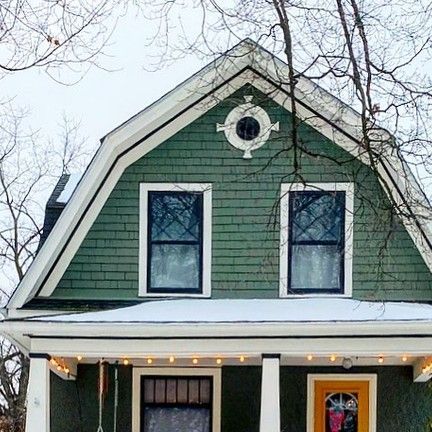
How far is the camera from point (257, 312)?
25.8 ft

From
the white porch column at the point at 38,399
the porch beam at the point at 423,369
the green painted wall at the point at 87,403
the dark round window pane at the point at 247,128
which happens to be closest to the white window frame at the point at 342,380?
the porch beam at the point at 423,369

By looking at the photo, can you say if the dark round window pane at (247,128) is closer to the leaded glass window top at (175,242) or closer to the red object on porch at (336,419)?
the leaded glass window top at (175,242)

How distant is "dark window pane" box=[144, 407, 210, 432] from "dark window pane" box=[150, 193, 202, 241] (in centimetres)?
202

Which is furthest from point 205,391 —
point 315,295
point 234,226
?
point 234,226

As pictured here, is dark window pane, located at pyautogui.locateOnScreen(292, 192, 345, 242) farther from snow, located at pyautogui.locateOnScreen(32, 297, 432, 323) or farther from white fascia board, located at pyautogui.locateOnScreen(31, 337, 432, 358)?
white fascia board, located at pyautogui.locateOnScreen(31, 337, 432, 358)

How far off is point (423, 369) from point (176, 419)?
113 inches

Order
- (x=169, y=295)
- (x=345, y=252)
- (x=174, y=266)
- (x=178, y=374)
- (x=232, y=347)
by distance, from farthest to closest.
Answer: (x=178, y=374) → (x=174, y=266) → (x=169, y=295) → (x=345, y=252) → (x=232, y=347)

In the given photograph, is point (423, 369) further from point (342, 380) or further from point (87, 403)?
point (87, 403)

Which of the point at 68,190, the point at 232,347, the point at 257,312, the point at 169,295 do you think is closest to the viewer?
the point at 232,347

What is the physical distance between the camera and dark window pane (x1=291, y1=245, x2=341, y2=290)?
865 centimetres

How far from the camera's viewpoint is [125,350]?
7723 millimetres

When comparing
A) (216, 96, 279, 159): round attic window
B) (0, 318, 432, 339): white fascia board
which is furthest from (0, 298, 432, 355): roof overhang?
(216, 96, 279, 159): round attic window

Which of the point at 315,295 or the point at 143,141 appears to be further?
the point at 143,141

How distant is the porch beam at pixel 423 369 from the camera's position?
8164 mm
